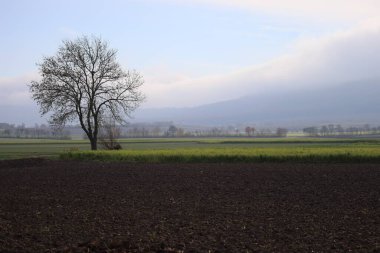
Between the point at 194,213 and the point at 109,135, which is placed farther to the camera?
the point at 109,135

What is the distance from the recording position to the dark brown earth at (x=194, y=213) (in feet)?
39.7

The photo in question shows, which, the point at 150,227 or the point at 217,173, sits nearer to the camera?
the point at 150,227

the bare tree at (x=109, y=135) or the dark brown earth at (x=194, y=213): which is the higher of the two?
→ the bare tree at (x=109, y=135)

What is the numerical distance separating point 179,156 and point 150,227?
93.4 ft

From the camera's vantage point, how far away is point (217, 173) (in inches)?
1200

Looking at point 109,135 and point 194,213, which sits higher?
point 109,135

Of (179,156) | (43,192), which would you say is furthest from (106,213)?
(179,156)

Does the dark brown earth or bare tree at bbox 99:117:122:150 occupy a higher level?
bare tree at bbox 99:117:122:150

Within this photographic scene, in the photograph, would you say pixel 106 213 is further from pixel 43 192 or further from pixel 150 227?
pixel 43 192

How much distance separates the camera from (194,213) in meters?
16.5

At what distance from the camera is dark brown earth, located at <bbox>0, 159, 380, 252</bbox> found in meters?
12.1

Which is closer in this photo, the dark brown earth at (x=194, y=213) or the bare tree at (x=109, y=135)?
the dark brown earth at (x=194, y=213)

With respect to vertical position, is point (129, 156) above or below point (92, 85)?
below

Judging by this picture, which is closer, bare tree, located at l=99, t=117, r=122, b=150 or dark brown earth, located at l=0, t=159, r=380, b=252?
dark brown earth, located at l=0, t=159, r=380, b=252
